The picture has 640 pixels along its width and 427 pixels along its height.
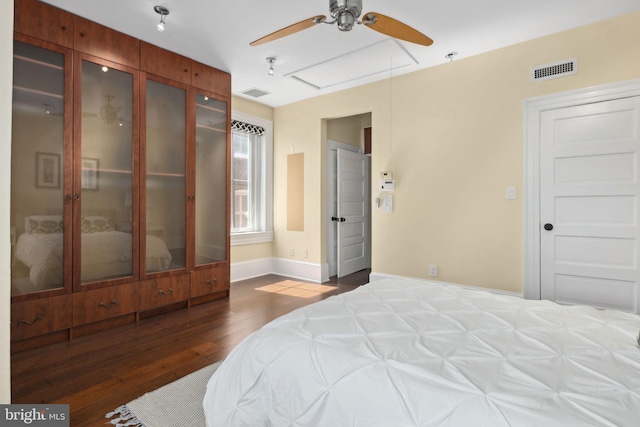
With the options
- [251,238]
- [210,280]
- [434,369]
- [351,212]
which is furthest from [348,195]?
[434,369]

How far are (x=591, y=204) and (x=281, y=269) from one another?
4008mm

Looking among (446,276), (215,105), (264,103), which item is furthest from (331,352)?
(264,103)

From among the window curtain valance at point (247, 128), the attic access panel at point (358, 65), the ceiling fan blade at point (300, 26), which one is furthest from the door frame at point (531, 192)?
the window curtain valance at point (247, 128)

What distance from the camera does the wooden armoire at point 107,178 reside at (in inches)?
102

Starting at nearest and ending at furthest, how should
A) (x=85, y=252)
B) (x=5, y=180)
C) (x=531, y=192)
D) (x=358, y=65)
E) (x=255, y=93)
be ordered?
1. (x=5, y=180)
2. (x=85, y=252)
3. (x=531, y=192)
4. (x=358, y=65)
5. (x=255, y=93)

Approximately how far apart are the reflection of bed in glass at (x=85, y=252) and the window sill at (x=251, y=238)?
142 centimetres

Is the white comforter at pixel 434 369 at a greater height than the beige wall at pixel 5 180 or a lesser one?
lesser

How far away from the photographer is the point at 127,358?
2.47m

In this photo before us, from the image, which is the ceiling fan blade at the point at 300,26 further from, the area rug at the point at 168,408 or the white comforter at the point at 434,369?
the area rug at the point at 168,408

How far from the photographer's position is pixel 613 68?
117 inches

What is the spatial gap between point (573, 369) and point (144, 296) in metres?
3.39

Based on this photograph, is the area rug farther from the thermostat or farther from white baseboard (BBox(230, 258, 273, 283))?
the thermostat

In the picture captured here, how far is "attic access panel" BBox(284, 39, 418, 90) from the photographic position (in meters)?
3.51

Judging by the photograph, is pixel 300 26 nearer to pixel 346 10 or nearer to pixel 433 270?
pixel 346 10
